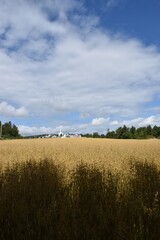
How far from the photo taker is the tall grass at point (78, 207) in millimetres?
4766

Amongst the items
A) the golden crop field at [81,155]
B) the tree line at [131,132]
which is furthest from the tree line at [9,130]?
the golden crop field at [81,155]

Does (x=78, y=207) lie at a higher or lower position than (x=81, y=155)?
lower

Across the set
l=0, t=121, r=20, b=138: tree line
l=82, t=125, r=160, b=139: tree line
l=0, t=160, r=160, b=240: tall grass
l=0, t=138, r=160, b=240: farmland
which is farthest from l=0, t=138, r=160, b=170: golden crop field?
l=0, t=121, r=20, b=138: tree line

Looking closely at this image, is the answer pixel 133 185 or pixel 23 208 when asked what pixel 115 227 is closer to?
pixel 23 208

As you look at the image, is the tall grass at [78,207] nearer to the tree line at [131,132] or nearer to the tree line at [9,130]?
the tree line at [131,132]

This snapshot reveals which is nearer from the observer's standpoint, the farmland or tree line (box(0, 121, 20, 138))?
the farmland

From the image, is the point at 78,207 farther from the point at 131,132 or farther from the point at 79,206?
the point at 131,132

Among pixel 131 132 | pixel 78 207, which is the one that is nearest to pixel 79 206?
pixel 78 207

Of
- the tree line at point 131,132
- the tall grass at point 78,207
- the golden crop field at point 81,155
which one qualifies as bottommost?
the tall grass at point 78,207

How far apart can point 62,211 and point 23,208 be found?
0.71m

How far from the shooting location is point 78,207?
5891 millimetres

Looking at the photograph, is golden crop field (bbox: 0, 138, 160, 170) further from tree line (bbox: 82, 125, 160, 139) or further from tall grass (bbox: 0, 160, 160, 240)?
tree line (bbox: 82, 125, 160, 139)

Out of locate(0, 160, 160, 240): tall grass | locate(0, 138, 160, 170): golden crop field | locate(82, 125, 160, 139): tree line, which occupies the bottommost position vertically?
locate(0, 160, 160, 240): tall grass

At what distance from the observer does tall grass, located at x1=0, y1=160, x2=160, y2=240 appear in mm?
4766
